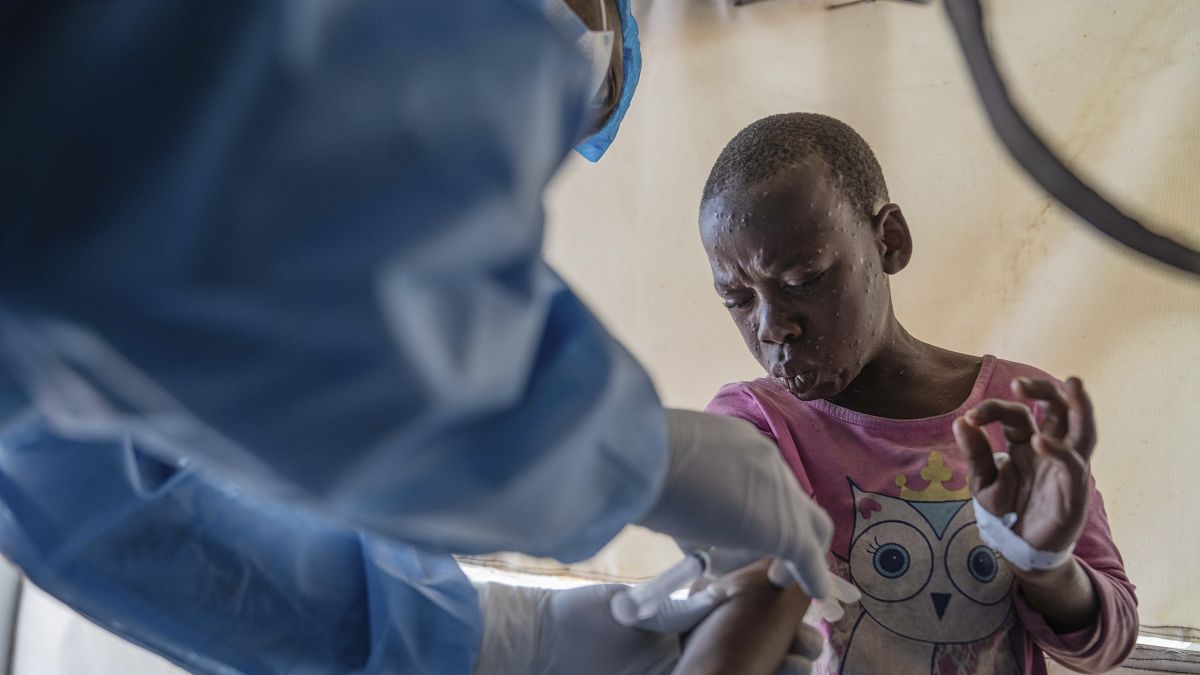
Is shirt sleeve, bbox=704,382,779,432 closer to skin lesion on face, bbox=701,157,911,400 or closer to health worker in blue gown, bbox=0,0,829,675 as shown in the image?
skin lesion on face, bbox=701,157,911,400

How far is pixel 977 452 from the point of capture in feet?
2.84

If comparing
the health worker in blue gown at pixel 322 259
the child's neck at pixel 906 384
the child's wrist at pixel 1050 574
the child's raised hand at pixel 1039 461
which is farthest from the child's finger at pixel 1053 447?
the health worker in blue gown at pixel 322 259

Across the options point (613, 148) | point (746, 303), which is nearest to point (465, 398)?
point (746, 303)

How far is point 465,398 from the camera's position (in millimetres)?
398

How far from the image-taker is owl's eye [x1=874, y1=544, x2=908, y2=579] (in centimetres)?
98

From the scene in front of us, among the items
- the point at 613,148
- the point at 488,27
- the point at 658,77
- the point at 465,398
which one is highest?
the point at 488,27

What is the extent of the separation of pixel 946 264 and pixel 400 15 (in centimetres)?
143

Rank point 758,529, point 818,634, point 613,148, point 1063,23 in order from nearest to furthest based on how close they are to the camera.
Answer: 1. point 758,529
2. point 818,634
3. point 1063,23
4. point 613,148

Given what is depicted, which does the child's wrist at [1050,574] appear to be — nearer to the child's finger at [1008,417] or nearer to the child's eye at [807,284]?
the child's finger at [1008,417]

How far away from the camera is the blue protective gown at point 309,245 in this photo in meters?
0.36

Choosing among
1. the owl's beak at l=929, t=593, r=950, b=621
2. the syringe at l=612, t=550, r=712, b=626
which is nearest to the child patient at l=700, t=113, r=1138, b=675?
the owl's beak at l=929, t=593, r=950, b=621

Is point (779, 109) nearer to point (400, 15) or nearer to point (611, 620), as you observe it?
point (611, 620)

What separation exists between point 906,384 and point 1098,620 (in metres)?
0.33

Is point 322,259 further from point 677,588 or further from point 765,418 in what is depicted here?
point 765,418
